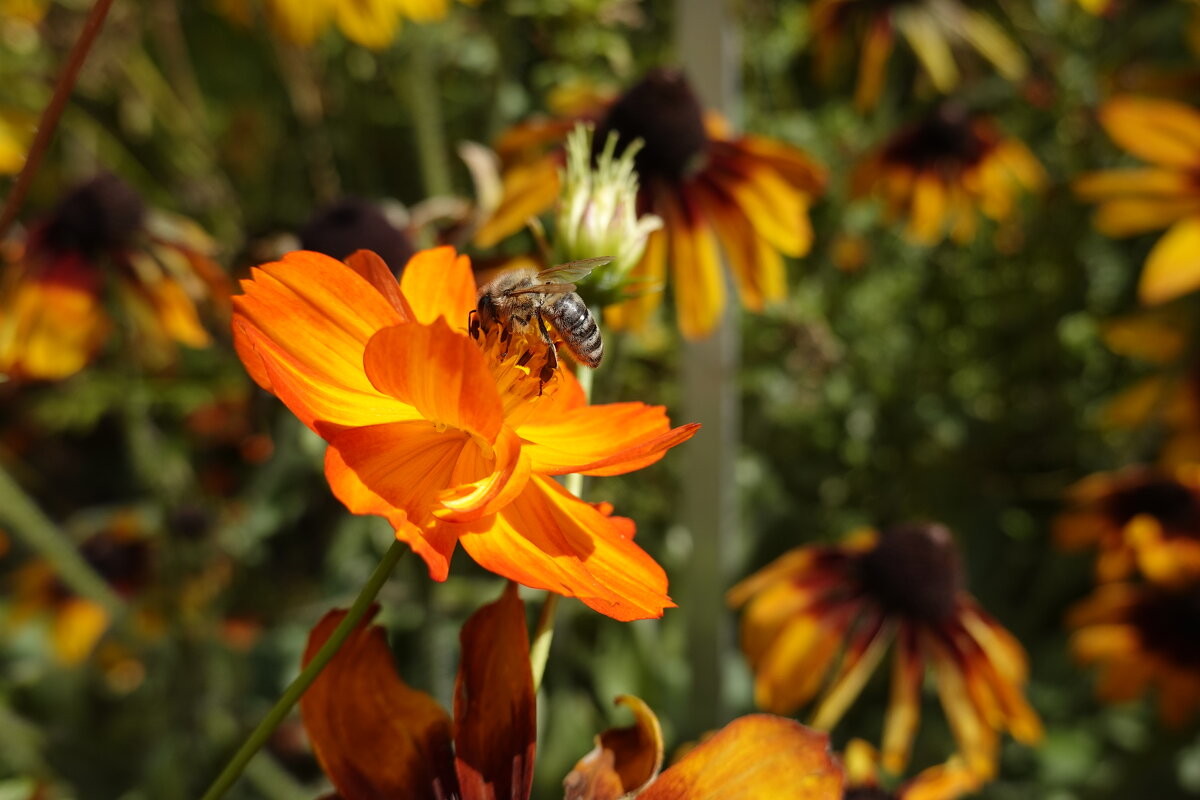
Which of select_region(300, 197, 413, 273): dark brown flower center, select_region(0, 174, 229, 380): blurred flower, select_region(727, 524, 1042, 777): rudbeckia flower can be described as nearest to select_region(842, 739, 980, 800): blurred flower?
select_region(727, 524, 1042, 777): rudbeckia flower

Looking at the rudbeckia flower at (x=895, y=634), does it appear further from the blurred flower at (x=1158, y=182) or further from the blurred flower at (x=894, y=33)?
the blurred flower at (x=894, y=33)

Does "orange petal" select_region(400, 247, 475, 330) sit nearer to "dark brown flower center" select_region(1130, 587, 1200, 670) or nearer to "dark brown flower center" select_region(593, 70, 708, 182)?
"dark brown flower center" select_region(593, 70, 708, 182)

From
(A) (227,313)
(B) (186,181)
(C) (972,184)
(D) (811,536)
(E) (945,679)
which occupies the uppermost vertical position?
(B) (186,181)

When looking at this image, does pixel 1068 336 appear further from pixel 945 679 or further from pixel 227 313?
pixel 227 313

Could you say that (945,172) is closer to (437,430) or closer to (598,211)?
(598,211)

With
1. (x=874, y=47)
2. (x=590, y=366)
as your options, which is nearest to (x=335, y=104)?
(x=874, y=47)

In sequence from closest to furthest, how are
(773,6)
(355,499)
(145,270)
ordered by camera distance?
(355,499), (145,270), (773,6)
